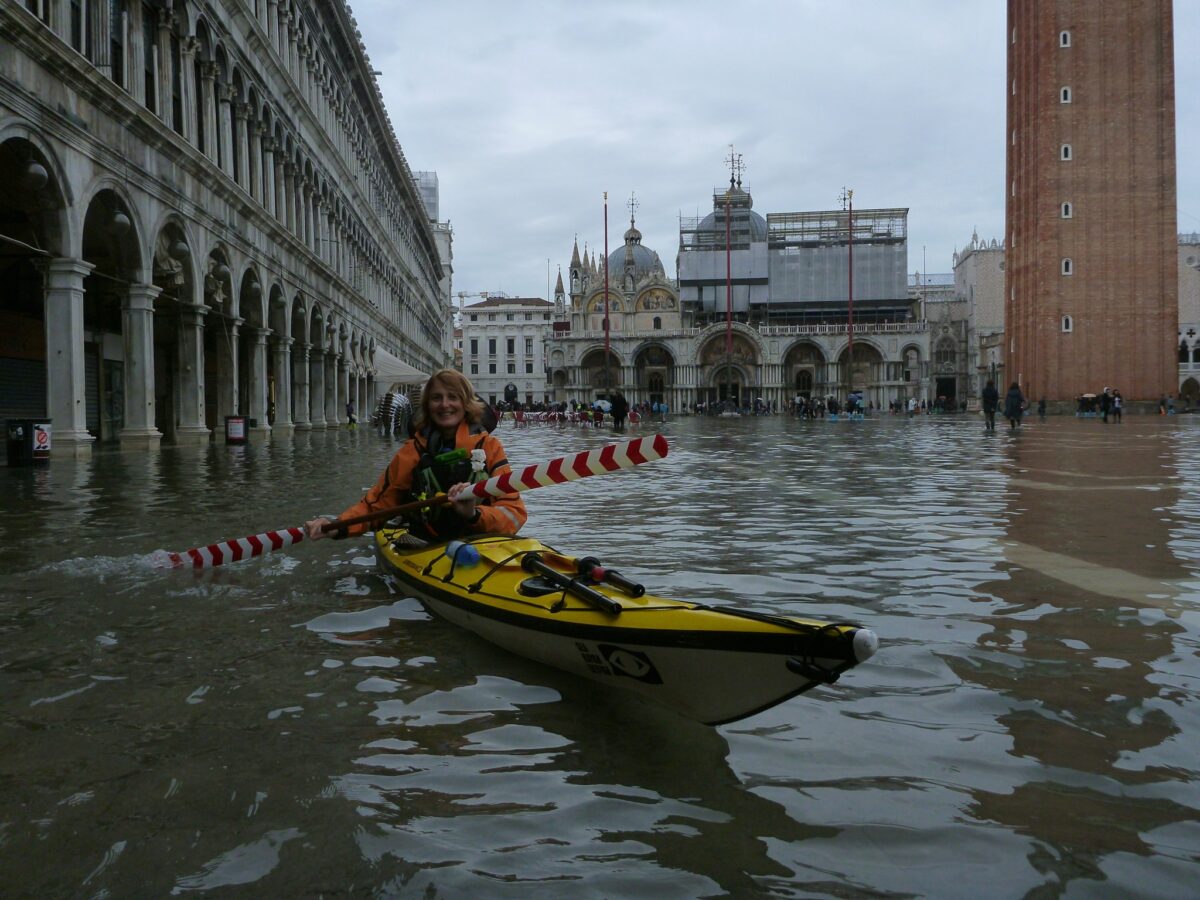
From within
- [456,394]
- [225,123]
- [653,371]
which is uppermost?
[225,123]

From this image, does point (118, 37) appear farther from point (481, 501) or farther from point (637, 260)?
point (637, 260)


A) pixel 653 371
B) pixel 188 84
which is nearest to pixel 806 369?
pixel 653 371

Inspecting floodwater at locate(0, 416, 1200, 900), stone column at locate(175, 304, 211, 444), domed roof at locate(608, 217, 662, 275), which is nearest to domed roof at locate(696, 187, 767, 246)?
domed roof at locate(608, 217, 662, 275)

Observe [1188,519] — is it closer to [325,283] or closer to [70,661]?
[70,661]

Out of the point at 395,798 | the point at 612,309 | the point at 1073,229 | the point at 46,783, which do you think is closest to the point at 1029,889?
the point at 395,798

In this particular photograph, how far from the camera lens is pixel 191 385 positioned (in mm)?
22578

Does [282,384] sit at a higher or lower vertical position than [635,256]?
lower

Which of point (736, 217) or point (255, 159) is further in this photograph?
point (736, 217)

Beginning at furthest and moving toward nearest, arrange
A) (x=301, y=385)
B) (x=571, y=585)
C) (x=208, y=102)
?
(x=301, y=385) → (x=208, y=102) → (x=571, y=585)

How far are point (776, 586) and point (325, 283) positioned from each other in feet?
108

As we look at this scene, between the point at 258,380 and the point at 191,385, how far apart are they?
653 cm

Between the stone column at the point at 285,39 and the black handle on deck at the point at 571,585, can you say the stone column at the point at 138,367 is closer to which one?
the stone column at the point at 285,39

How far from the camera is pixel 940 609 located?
204 inches

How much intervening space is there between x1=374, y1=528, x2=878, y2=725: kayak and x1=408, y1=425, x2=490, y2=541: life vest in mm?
752
